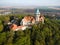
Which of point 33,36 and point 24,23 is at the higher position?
point 24,23

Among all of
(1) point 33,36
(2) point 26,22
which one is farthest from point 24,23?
(1) point 33,36

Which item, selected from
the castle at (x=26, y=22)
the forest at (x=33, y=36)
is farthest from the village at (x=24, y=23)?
the forest at (x=33, y=36)

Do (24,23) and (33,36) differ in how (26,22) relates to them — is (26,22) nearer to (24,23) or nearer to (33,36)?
(24,23)

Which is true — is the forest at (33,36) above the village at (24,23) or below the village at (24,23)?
below

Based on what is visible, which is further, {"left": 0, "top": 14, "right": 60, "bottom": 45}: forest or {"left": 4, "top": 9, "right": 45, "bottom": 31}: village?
{"left": 4, "top": 9, "right": 45, "bottom": 31}: village

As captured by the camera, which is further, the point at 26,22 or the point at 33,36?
the point at 26,22

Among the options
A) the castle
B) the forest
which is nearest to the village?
the castle

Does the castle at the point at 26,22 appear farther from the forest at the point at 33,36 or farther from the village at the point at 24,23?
the forest at the point at 33,36

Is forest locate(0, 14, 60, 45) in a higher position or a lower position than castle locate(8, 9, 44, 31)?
lower

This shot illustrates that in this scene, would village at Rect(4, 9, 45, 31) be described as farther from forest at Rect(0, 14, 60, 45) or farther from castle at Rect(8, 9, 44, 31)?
forest at Rect(0, 14, 60, 45)
